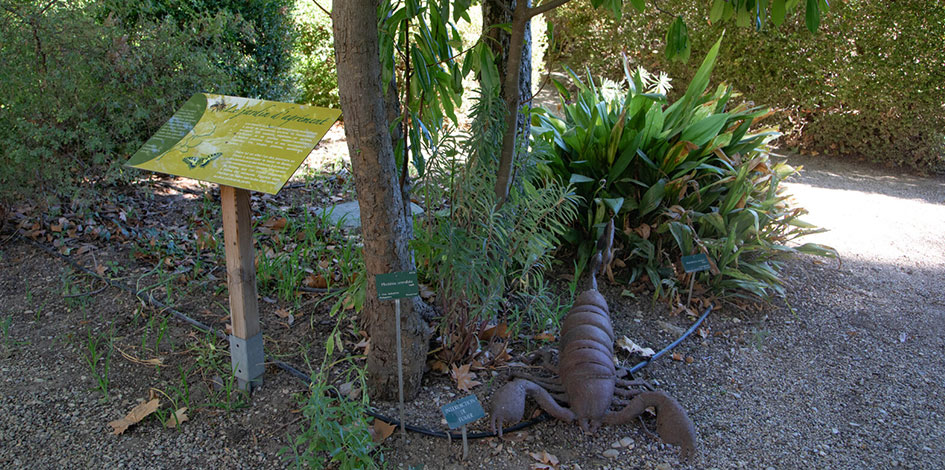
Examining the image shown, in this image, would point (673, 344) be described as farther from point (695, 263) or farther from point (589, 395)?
point (589, 395)

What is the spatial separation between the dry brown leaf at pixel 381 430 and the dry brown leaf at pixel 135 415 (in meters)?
0.91

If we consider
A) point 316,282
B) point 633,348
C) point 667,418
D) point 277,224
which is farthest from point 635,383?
point 277,224

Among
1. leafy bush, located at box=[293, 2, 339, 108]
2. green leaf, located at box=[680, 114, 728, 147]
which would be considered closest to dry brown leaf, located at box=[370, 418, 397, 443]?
green leaf, located at box=[680, 114, 728, 147]

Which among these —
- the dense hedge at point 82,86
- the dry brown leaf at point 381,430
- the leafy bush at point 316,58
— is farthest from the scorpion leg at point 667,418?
the leafy bush at point 316,58

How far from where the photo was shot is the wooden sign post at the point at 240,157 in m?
2.29

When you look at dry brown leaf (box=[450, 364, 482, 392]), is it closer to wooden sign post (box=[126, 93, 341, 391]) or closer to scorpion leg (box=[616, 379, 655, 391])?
scorpion leg (box=[616, 379, 655, 391])

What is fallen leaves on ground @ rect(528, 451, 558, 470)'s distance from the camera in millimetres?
2277

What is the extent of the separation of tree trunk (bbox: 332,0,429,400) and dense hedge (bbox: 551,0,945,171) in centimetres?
629

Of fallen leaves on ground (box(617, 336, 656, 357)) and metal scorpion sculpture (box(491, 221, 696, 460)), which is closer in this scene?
metal scorpion sculpture (box(491, 221, 696, 460))

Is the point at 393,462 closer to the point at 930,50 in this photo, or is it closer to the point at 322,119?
the point at 322,119

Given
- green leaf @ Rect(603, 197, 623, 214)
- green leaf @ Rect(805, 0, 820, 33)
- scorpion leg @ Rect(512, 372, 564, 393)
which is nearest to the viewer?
green leaf @ Rect(805, 0, 820, 33)

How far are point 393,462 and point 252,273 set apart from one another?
97cm

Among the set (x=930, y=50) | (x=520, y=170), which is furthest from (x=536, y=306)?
(x=930, y=50)

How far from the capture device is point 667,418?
7.64ft
